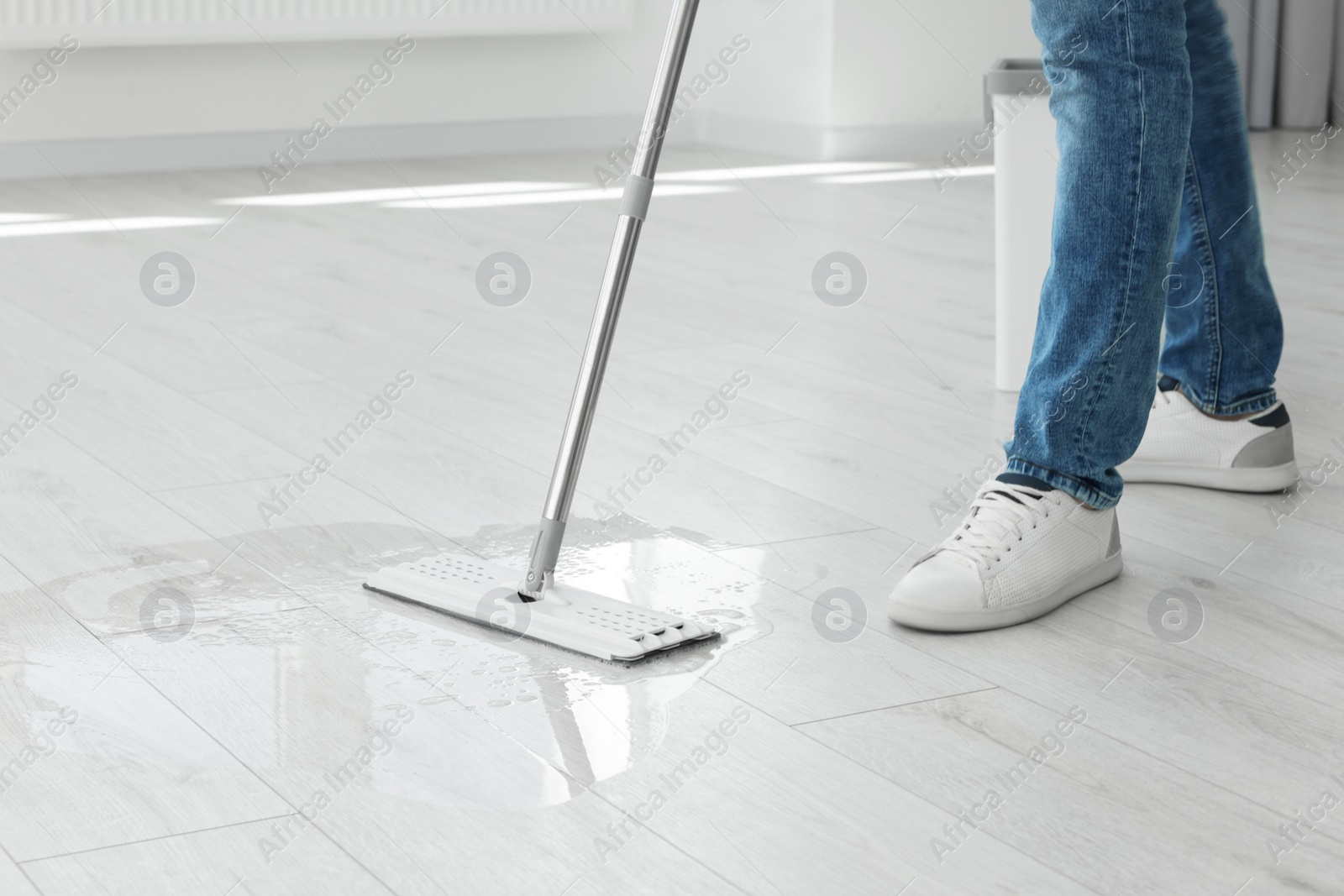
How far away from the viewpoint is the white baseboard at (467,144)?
382cm

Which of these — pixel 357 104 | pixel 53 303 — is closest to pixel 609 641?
pixel 53 303

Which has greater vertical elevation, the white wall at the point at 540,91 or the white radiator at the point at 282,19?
the white radiator at the point at 282,19

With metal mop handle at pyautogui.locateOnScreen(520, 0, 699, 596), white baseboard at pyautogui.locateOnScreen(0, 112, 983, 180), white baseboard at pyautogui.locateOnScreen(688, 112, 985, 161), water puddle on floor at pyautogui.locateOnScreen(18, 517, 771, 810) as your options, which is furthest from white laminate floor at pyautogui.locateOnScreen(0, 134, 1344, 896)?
white baseboard at pyautogui.locateOnScreen(688, 112, 985, 161)

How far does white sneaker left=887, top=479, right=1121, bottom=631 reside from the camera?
3.88 ft

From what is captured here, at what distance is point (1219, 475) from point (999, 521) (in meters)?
0.40

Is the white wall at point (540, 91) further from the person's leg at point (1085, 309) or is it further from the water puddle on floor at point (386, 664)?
the person's leg at point (1085, 309)

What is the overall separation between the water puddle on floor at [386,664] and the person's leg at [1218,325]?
1.63 ft

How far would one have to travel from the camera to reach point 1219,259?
4.89 feet

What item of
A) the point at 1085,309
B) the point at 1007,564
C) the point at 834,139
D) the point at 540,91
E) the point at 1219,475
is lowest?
the point at 834,139

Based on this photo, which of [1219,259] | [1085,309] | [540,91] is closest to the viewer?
[1085,309]

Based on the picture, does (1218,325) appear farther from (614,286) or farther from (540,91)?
(540,91)

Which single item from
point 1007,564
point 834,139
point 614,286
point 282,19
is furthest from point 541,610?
point 834,139

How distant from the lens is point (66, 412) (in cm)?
177

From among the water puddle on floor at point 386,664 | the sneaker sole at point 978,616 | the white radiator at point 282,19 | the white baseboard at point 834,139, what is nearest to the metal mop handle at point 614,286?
the water puddle on floor at point 386,664
